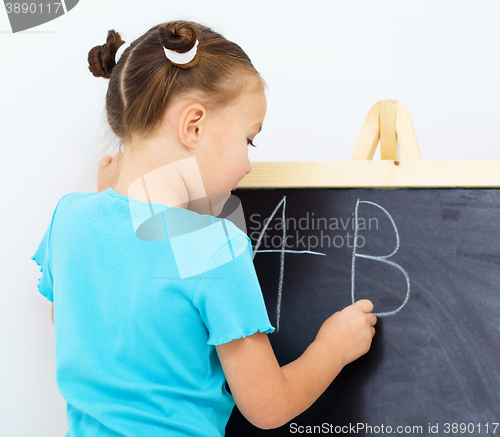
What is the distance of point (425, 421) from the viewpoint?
0.65m

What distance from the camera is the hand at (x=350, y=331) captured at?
631 mm

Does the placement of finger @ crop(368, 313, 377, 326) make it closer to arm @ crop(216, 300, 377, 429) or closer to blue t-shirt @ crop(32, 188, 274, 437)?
arm @ crop(216, 300, 377, 429)

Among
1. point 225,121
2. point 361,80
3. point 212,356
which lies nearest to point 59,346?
point 212,356

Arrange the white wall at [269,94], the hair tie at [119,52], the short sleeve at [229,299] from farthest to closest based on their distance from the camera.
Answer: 1. the white wall at [269,94]
2. the hair tie at [119,52]
3. the short sleeve at [229,299]

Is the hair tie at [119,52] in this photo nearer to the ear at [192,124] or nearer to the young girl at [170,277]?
the young girl at [170,277]

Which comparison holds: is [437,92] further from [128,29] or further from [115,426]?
[115,426]

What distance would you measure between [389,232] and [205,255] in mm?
357

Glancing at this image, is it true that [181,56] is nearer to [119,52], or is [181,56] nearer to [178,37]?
[178,37]

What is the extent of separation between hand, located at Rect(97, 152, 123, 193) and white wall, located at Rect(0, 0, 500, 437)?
44 mm

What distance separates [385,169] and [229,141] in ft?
0.93

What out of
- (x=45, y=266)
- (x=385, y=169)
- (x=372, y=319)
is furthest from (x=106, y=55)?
(x=372, y=319)

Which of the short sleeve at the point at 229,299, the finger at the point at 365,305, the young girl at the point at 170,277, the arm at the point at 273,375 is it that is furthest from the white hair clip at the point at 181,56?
the finger at the point at 365,305

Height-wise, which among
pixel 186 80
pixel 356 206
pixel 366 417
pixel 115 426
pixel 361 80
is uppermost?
pixel 186 80

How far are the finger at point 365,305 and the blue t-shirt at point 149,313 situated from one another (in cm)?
24
